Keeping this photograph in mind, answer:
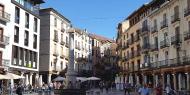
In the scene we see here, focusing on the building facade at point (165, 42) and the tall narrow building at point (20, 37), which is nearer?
the building facade at point (165, 42)

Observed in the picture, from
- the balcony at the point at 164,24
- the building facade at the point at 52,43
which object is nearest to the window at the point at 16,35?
the building facade at the point at 52,43

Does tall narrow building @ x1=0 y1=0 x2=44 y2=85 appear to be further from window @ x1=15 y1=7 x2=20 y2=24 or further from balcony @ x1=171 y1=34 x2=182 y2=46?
balcony @ x1=171 y1=34 x2=182 y2=46

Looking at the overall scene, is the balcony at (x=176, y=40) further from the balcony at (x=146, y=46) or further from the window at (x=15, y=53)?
the window at (x=15, y=53)

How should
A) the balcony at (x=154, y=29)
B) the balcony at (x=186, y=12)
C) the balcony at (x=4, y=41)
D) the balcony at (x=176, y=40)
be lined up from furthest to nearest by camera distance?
the balcony at (x=154, y=29) → the balcony at (x=176, y=40) → the balcony at (x=4, y=41) → the balcony at (x=186, y=12)

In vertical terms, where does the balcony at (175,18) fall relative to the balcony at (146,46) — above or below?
above

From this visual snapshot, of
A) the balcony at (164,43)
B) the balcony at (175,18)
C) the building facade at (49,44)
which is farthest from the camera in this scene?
the building facade at (49,44)

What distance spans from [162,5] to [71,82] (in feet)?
72.7

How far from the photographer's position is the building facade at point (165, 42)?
43.2m

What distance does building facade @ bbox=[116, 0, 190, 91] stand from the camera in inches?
1702

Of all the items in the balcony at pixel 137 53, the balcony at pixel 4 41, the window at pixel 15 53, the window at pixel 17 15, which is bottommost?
the window at pixel 15 53

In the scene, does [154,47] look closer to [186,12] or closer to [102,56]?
[186,12]

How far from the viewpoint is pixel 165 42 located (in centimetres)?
4925

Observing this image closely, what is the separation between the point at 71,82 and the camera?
3322cm

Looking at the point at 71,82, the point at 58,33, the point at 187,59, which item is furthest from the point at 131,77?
the point at 71,82
